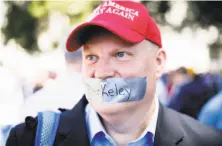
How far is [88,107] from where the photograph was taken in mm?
2664

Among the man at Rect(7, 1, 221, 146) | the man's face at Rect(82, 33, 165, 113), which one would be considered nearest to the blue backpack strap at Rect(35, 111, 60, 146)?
the man at Rect(7, 1, 221, 146)

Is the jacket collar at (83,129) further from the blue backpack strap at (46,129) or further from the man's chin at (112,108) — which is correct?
the man's chin at (112,108)

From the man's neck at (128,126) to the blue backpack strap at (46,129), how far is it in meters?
0.27

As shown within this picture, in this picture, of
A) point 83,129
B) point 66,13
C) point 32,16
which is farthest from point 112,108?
point 32,16

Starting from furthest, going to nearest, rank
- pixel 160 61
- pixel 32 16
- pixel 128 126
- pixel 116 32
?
pixel 32 16, pixel 160 61, pixel 128 126, pixel 116 32

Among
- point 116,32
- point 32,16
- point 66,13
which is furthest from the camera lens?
point 32,16

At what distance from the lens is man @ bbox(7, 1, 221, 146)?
241 centimetres

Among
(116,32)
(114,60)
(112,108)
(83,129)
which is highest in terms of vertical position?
(116,32)

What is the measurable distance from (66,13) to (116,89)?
5908 millimetres

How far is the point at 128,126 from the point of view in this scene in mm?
2486

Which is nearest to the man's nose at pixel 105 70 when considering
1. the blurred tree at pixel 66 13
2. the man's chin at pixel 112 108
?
the man's chin at pixel 112 108

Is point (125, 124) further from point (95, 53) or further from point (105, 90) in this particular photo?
point (95, 53)

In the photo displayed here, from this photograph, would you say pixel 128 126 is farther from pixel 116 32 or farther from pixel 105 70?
pixel 116 32

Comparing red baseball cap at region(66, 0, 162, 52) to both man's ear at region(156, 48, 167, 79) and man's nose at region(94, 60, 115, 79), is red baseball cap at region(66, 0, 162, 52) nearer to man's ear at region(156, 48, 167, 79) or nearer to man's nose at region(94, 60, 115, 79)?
man's ear at region(156, 48, 167, 79)
